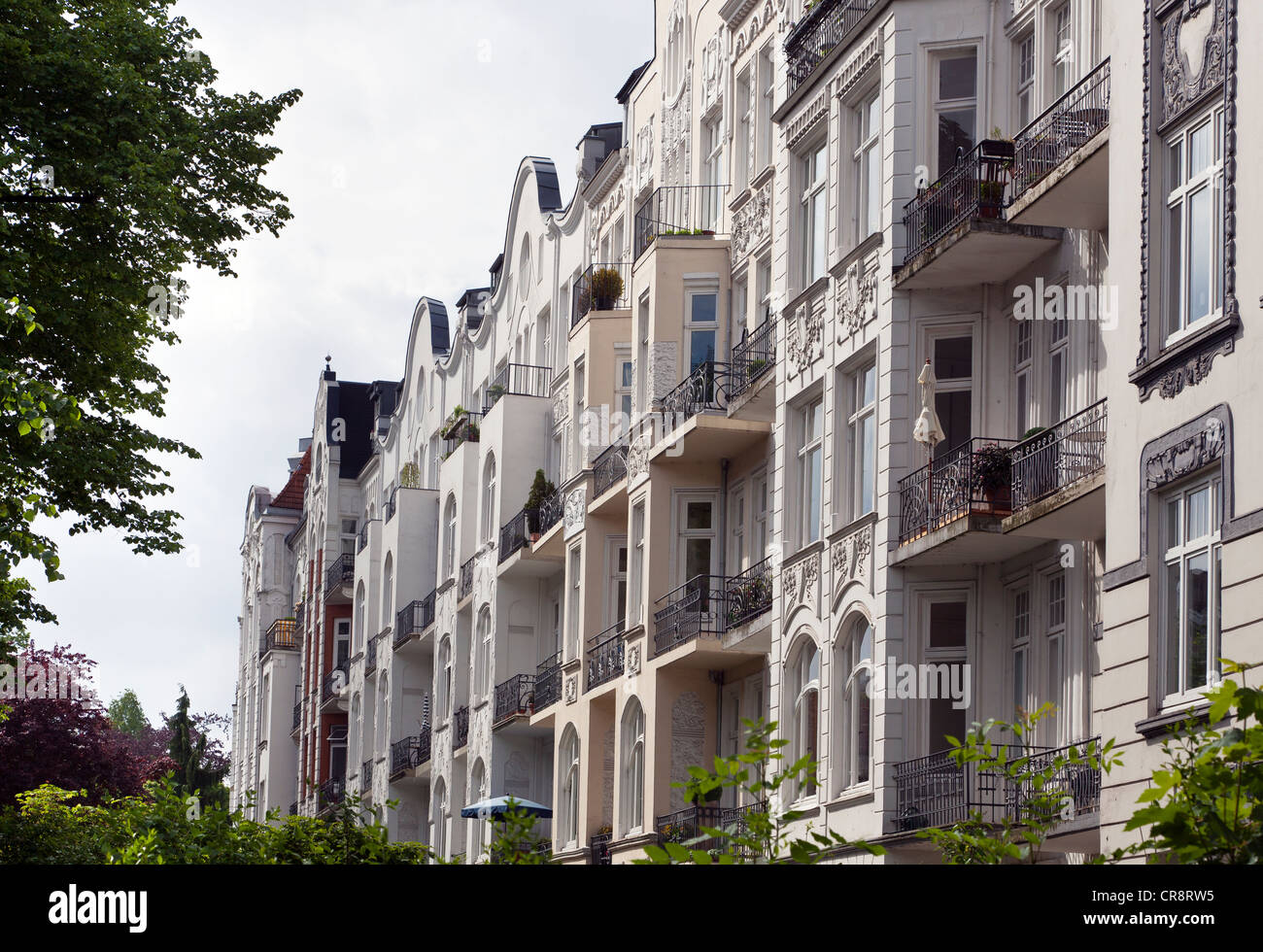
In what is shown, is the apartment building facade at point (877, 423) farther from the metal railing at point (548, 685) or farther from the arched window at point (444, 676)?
the arched window at point (444, 676)

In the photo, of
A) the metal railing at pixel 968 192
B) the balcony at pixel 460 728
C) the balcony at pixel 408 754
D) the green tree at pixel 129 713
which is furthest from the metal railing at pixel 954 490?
the green tree at pixel 129 713

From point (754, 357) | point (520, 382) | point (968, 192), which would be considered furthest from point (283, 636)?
point (968, 192)

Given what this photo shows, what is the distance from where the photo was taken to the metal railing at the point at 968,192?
2084 cm

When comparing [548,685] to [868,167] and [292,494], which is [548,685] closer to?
[868,167]

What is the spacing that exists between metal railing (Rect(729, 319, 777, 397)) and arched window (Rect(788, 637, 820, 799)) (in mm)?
4456

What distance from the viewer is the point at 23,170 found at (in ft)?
76.5

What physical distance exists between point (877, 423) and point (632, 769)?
1163cm

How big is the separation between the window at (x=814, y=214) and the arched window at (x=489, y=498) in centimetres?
1895

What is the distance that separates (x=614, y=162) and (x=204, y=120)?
1341 centimetres

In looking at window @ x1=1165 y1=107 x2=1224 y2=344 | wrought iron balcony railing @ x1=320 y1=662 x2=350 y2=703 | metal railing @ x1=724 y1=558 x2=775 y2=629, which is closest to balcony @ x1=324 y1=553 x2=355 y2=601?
wrought iron balcony railing @ x1=320 y1=662 x2=350 y2=703

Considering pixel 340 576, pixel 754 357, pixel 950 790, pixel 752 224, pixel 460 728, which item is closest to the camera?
pixel 950 790

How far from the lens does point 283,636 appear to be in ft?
246
